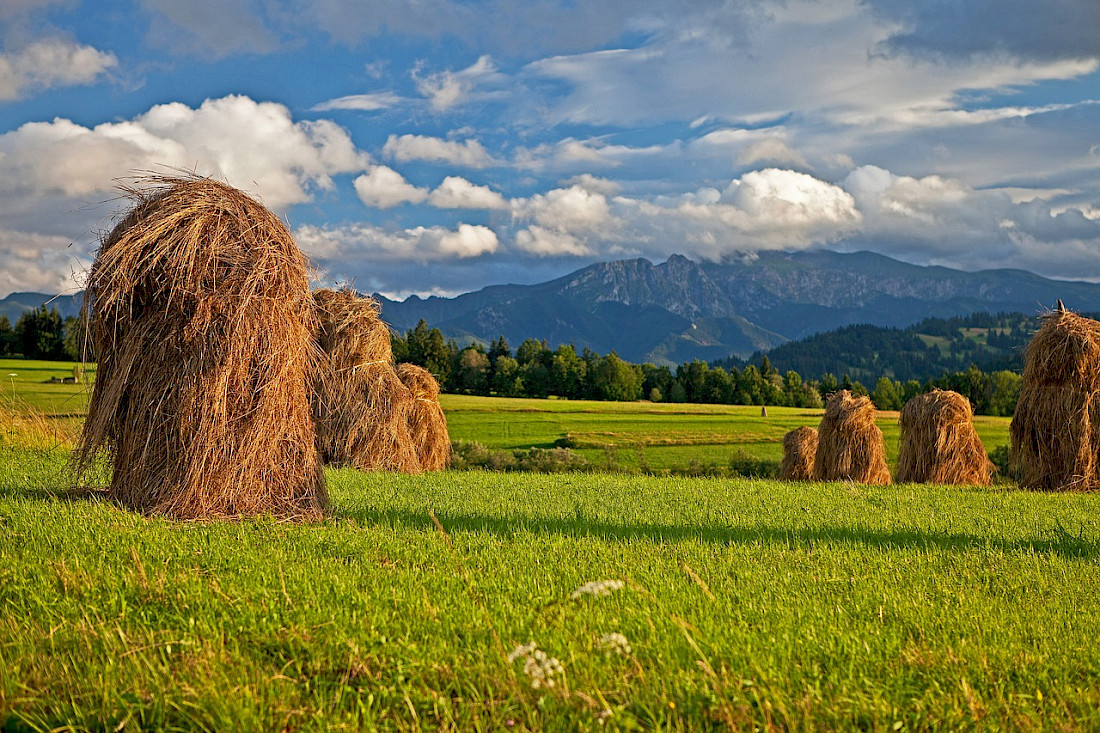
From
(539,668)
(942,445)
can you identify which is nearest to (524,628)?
(539,668)

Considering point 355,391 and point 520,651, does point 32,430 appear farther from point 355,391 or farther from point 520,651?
point 520,651

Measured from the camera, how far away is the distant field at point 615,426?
4519 centimetres

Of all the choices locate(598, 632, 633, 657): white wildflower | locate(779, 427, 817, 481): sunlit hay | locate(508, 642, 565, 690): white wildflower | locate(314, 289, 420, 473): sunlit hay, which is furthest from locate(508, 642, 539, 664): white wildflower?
locate(779, 427, 817, 481): sunlit hay

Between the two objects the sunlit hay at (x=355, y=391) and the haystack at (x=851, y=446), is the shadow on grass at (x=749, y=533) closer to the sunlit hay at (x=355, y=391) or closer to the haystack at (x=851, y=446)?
the sunlit hay at (x=355, y=391)

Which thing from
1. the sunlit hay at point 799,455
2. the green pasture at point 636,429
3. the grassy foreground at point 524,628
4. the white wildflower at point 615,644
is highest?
the white wildflower at point 615,644

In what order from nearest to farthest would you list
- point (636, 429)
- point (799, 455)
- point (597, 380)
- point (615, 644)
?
point (615, 644)
point (799, 455)
point (636, 429)
point (597, 380)

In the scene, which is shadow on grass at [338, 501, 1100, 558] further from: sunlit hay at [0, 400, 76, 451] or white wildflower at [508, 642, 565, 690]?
sunlit hay at [0, 400, 76, 451]

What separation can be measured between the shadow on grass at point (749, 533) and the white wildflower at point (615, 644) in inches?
141

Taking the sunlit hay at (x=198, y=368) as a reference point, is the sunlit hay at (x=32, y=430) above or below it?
below

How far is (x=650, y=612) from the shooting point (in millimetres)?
4832

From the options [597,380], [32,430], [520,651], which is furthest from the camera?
[597,380]

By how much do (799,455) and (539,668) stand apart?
25883 millimetres

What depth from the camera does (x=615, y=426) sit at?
57.2m

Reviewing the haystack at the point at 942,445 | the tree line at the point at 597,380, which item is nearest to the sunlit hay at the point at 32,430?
the haystack at the point at 942,445
